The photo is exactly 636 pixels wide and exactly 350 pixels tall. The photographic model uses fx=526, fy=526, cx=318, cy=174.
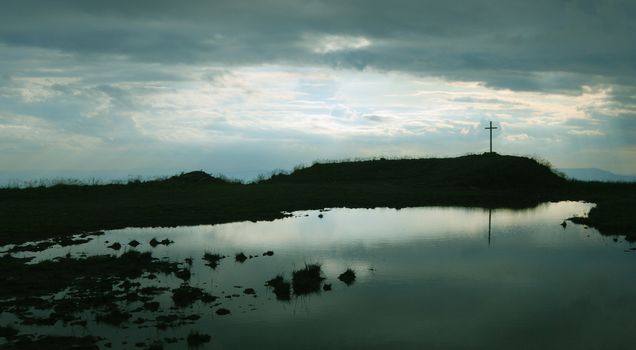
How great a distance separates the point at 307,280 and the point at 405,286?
3639 millimetres

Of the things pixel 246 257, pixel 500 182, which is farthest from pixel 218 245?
pixel 500 182

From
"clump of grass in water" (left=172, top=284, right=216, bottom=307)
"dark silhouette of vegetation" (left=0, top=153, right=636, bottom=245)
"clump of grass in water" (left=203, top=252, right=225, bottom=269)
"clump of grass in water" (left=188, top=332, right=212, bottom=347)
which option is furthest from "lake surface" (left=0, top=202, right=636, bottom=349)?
"dark silhouette of vegetation" (left=0, top=153, right=636, bottom=245)

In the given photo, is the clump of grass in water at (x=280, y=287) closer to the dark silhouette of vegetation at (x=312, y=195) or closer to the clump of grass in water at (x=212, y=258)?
the clump of grass in water at (x=212, y=258)

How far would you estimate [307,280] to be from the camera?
19.2 meters

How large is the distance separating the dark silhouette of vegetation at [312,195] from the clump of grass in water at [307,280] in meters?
16.0

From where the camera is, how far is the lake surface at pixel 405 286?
14375 millimetres

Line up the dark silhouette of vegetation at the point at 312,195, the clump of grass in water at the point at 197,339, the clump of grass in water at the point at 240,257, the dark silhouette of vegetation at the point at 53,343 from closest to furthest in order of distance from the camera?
the dark silhouette of vegetation at the point at 53,343 < the clump of grass in water at the point at 197,339 < the clump of grass in water at the point at 240,257 < the dark silhouette of vegetation at the point at 312,195

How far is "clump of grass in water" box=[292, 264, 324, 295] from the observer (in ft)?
61.1

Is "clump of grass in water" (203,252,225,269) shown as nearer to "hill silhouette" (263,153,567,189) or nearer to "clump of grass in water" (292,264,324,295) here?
"clump of grass in water" (292,264,324,295)

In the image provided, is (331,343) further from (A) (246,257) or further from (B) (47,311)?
(A) (246,257)

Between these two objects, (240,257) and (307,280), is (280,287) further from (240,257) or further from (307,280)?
(240,257)

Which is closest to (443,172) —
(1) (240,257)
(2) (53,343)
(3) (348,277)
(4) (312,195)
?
(4) (312,195)

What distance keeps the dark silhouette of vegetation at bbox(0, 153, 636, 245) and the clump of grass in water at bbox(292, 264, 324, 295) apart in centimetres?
1598

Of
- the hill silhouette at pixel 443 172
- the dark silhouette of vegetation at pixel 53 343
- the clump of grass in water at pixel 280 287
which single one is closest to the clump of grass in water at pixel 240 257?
the clump of grass in water at pixel 280 287
